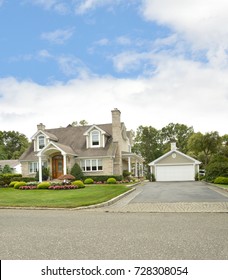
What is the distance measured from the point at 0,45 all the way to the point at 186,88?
13.9 m

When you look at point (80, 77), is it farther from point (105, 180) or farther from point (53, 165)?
point (53, 165)

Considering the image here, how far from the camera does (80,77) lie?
2173cm

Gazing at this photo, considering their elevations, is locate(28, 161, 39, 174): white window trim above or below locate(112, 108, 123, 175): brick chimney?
below

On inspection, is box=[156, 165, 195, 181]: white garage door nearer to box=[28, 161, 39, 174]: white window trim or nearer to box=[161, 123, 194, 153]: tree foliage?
box=[28, 161, 39, 174]: white window trim

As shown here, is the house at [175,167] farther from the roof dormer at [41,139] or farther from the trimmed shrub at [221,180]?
the roof dormer at [41,139]

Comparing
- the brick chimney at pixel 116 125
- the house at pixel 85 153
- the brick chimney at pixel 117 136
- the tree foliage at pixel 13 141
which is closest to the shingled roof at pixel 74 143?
the house at pixel 85 153

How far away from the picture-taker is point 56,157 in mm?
37062

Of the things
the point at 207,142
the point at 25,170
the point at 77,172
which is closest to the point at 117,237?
the point at 77,172

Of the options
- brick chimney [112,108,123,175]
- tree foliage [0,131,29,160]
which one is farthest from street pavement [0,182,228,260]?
tree foliage [0,131,29,160]

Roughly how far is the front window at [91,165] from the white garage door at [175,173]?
28.2ft

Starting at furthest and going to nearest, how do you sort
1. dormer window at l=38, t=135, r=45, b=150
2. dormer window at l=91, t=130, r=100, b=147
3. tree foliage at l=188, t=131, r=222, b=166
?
tree foliage at l=188, t=131, r=222, b=166 → dormer window at l=38, t=135, r=45, b=150 → dormer window at l=91, t=130, r=100, b=147

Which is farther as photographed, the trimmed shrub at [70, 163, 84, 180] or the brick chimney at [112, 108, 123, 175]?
the brick chimney at [112, 108, 123, 175]

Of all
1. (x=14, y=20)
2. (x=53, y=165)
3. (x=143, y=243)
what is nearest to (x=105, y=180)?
(x=53, y=165)

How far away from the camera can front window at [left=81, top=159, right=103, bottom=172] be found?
36.3 m
